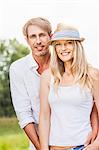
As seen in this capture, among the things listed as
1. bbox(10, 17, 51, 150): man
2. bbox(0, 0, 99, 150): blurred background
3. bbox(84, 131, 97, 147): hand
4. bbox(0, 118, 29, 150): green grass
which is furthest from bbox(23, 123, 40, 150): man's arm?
bbox(0, 118, 29, 150): green grass

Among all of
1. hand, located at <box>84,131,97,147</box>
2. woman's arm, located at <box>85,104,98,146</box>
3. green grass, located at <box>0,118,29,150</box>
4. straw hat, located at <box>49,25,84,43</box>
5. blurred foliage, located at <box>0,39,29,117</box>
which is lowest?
green grass, located at <box>0,118,29,150</box>

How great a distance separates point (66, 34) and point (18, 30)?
2.63m

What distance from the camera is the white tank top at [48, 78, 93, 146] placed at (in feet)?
6.83

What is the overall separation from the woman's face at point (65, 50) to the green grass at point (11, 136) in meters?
2.90

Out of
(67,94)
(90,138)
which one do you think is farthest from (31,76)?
(90,138)

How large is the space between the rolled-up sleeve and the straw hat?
277 mm

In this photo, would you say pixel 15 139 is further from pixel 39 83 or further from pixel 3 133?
pixel 39 83

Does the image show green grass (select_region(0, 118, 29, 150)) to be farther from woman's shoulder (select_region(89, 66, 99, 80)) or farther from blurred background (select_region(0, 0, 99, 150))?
woman's shoulder (select_region(89, 66, 99, 80))

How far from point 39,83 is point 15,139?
3.01 m

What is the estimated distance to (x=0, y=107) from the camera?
5.11m

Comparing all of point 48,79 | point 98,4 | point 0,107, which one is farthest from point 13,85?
point 0,107

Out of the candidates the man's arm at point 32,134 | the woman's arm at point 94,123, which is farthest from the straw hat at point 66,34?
the man's arm at point 32,134

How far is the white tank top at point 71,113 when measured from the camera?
2082 millimetres

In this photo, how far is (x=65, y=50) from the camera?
83.7 inches
